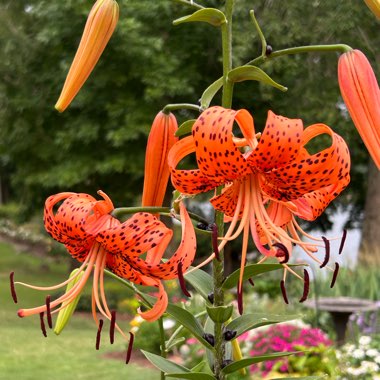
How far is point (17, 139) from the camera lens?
806cm

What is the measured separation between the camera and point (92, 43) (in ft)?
3.37

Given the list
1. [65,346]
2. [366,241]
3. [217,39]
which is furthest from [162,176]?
[366,241]

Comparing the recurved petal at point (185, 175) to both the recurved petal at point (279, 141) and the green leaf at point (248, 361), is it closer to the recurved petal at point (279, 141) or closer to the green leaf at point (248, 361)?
the recurved petal at point (279, 141)

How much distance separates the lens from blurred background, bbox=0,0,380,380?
6.68 m

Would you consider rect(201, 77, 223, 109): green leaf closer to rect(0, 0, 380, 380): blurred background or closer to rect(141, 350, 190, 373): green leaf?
rect(141, 350, 190, 373): green leaf

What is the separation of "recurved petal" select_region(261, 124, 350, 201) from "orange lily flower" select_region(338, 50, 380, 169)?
0.04m

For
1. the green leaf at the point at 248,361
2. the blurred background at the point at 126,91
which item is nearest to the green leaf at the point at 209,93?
the green leaf at the point at 248,361

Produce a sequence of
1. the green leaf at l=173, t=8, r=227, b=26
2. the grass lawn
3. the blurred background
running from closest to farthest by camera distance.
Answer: the green leaf at l=173, t=8, r=227, b=26
the grass lawn
the blurred background

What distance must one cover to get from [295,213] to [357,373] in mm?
2408

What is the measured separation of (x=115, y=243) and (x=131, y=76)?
6.43 metres

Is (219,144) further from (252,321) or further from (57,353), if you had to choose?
(57,353)

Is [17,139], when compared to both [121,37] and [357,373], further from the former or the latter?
[357,373]

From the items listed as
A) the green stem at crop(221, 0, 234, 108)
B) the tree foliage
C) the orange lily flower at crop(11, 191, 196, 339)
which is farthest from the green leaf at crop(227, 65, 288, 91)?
the tree foliage

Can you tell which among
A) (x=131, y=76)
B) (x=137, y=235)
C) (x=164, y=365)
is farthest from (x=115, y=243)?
(x=131, y=76)
